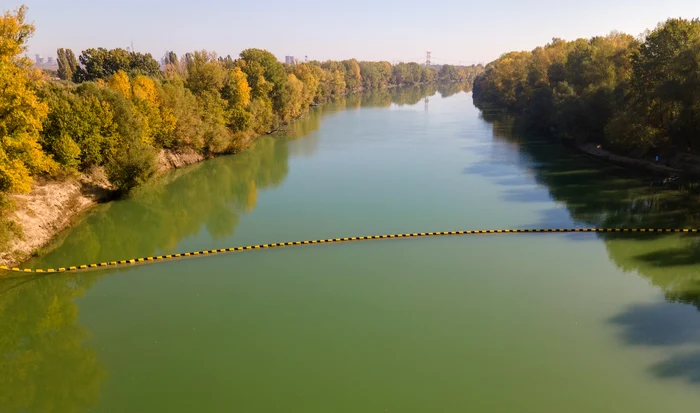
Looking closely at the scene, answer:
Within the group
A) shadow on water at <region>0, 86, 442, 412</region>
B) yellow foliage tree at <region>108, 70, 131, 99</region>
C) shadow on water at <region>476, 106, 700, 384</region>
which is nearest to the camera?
shadow on water at <region>0, 86, 442, 412</region>

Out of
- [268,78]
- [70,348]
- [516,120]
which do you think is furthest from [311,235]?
[516,120]

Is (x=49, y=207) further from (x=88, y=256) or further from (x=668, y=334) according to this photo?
(x=668, y=334)

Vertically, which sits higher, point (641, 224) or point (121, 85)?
point (121, 85)

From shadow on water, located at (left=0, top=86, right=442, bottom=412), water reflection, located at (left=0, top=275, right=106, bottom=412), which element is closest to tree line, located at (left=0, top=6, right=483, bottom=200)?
shadow on water, located at (left=0, top=86, right=442, bottom=412)

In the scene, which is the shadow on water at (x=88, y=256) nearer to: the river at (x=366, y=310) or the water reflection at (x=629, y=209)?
the river at (x=366, y=310)

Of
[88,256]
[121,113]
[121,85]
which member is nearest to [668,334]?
[88,256]

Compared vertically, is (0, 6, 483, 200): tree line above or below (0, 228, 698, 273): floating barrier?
above

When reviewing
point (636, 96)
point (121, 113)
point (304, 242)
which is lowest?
point (304, 242)

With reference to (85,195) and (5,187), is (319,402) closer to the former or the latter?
(5,187)

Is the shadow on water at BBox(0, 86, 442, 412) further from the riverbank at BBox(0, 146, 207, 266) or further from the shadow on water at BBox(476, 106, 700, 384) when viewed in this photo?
the shadow on water at BBox(476, 106, 700, 384)
